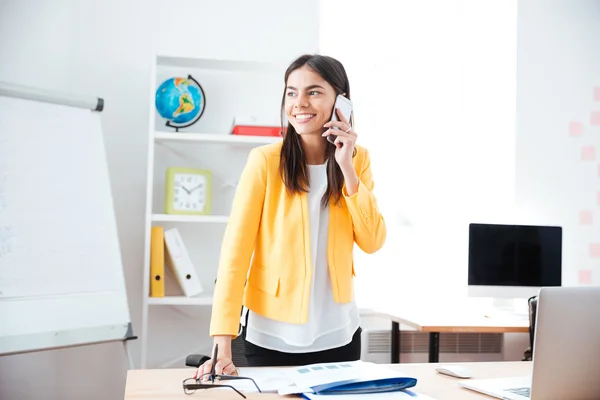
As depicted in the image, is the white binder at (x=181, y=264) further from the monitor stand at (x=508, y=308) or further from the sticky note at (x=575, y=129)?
the sticky note at (x=575, y=129)

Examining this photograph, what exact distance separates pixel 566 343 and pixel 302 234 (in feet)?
2.29

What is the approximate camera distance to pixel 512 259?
125 inches

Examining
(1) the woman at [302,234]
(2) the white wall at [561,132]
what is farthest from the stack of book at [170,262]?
(2) the white wall at [561,132]

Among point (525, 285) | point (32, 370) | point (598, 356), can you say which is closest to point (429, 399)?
point (598, 356)

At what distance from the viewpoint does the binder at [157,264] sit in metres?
2.91

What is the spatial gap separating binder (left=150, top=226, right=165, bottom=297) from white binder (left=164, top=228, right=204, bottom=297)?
0.05 metres

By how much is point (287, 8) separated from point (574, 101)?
1.70 m

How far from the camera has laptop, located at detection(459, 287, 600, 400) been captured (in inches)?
45.9

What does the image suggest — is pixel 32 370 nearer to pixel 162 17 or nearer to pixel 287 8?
pixel 162 17

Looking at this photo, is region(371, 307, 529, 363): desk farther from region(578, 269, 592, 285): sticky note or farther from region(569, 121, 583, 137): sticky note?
region(569, 121, 583, 137): sticky note

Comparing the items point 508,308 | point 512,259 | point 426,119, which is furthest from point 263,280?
point 426,119

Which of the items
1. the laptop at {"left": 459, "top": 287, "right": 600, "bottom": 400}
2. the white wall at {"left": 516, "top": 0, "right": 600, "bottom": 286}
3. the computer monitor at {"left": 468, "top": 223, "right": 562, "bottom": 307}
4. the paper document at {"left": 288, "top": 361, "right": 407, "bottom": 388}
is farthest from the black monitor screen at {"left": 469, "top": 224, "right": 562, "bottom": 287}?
the laptop at {"left": 459, "top": 287, "right": 600, "bottom": 400}

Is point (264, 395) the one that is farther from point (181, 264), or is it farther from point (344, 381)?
point (181, 264)

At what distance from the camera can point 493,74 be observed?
3551 mm
